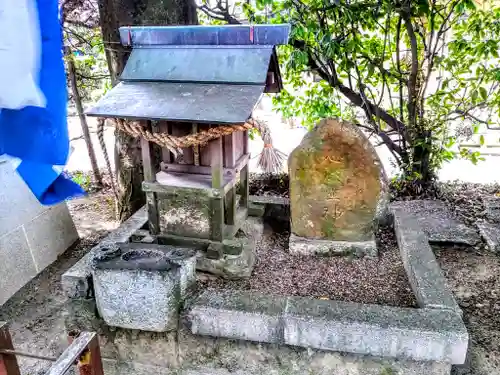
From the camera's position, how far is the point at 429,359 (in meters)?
2.18

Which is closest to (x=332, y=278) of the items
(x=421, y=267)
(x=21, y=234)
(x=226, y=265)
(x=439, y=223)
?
(x=421, y=267)

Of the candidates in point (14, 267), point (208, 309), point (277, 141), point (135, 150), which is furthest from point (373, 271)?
point (277, 141)

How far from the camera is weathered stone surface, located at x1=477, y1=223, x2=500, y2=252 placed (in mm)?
3881

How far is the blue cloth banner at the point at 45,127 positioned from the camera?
1.97 m

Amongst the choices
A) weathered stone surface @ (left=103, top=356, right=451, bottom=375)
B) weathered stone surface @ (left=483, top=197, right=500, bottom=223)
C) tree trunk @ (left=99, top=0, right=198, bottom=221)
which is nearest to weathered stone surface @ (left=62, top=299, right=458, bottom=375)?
weathered stone surface @ (left=103, top=356, right=451, bottom=375)

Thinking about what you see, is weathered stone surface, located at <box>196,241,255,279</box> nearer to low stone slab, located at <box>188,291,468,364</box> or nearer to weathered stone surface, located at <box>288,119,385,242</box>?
low stone slab, located at <box>188,291,468,364</box>

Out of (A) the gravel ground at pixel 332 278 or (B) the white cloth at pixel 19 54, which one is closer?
(B) the white cloth at pixel 19 54

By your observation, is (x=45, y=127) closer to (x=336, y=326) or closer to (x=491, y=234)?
(x=336, y=326)

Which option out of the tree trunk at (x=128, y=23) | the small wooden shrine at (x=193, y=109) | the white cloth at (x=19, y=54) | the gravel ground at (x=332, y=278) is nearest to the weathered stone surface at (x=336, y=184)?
the gravel ground at (x=332, y=278)

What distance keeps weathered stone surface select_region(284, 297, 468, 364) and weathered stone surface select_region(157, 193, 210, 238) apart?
986 millimetres

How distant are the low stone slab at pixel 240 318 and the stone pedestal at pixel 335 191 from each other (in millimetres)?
1034

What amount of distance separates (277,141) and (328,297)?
20.1 ft

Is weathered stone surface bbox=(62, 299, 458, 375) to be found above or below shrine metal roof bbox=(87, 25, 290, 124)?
below

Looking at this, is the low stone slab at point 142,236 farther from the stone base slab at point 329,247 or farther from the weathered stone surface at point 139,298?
the stone base slab at point 329,247
